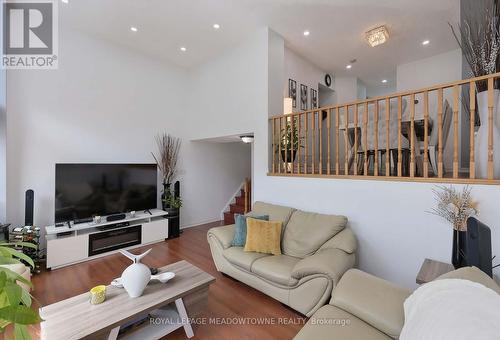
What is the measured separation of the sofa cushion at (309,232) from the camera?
2518 mm

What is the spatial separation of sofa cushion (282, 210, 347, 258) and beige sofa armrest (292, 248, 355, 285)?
259mm

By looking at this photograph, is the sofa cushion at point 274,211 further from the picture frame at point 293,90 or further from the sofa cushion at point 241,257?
the picture frame at point 293,90

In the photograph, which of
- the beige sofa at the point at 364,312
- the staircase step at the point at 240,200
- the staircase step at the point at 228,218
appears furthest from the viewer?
the staircase step at the point at 240,200

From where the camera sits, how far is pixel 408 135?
111 inches

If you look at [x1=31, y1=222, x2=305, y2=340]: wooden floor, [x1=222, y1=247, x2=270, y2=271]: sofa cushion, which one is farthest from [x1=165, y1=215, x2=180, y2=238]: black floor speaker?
[x1=222, y1=247, x2=270, y2=271]: sofa cushion

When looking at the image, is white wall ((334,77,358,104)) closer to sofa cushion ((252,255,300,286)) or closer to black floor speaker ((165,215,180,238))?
sofa cushion ((252,255,300,286))

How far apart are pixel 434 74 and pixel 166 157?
5712mm

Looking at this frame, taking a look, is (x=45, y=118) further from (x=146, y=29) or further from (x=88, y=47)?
(x=146, y=29)

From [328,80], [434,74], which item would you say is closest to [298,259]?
[328,80]

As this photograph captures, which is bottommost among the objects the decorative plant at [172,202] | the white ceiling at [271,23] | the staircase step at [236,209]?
the staircase step at [236,209]

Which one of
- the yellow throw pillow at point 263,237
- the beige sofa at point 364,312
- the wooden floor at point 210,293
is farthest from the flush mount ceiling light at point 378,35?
the wooden floor at point 210,293

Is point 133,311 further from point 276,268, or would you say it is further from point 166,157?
point 166,157

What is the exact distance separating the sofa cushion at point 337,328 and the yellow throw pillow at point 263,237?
3.75 ft

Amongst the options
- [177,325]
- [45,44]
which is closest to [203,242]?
[177,325]
